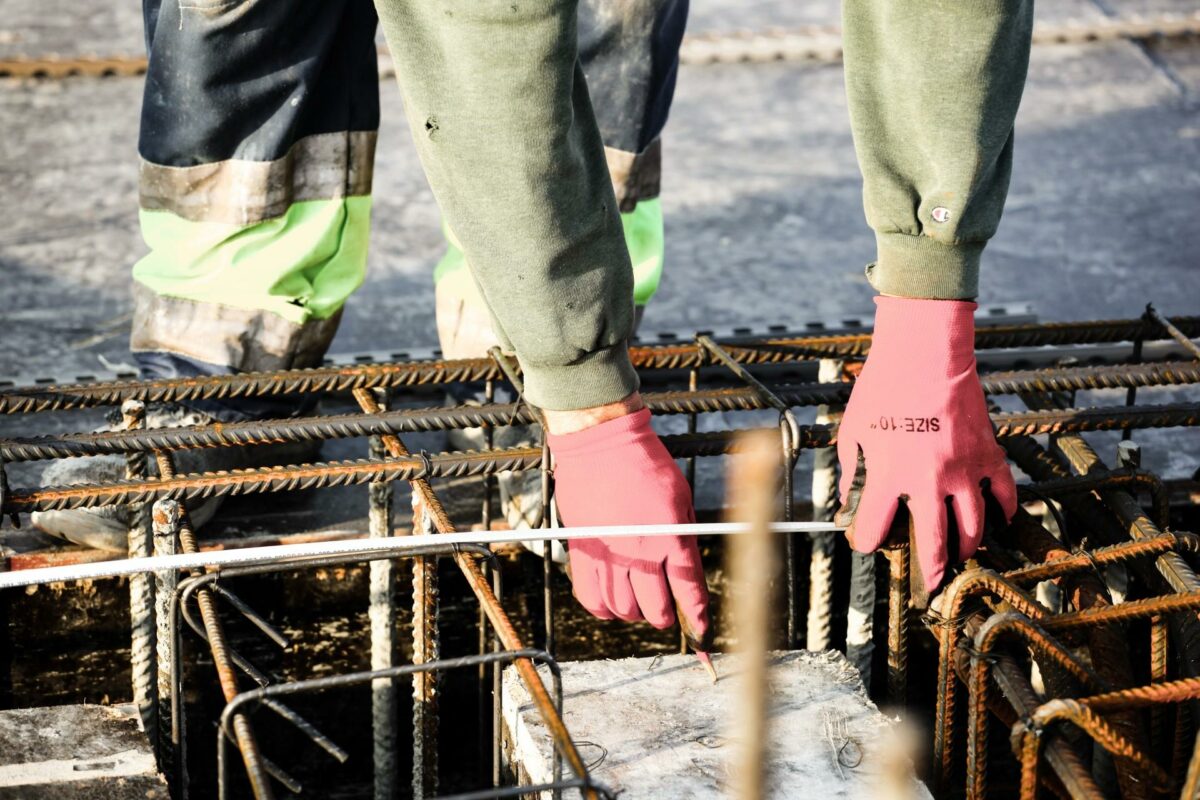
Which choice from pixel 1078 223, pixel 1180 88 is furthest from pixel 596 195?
pixel 1180 88

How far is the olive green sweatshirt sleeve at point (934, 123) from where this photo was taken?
7.08 ft

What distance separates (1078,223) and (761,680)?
3598 mm

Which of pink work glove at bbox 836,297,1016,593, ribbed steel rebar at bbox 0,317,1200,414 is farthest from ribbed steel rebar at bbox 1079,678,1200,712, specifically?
ribbed steel rebar at bbox 0,317,1200,414

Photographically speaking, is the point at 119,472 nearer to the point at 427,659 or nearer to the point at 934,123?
the point at 427,659

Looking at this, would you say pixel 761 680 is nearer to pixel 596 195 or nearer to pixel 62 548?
pixel 596 195

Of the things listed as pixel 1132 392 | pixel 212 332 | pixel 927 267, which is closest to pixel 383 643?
pixel 212 332

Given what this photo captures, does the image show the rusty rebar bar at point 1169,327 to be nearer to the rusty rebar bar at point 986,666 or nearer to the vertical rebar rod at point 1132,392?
the vertical rebar rod at point 1132,392

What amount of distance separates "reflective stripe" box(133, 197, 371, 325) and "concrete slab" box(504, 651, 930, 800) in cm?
104

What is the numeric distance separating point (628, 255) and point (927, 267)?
0.46 metres

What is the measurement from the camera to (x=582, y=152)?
2172 mm

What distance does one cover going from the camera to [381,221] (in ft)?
14.8

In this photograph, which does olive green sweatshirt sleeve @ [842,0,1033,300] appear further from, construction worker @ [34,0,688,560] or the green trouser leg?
the green trouser leg

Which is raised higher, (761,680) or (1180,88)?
(1180,88)

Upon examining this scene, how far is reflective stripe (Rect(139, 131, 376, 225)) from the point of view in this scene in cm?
300
